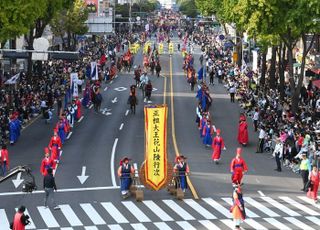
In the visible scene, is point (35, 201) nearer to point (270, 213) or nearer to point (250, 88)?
point (270, 213)

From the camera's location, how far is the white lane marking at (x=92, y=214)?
2347cm

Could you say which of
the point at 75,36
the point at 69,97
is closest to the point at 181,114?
the point at 69,97

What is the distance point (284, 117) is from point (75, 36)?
183ft

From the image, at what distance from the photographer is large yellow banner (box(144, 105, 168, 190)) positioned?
25922mm

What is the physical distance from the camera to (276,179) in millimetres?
29609

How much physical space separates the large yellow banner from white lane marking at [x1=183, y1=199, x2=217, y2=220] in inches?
46.2

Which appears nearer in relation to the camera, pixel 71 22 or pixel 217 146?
pixel 217 146

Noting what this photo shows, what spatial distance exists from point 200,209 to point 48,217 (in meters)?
5.17

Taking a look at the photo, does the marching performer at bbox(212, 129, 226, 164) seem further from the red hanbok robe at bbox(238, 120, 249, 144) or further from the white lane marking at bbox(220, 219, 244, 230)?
the white lane marking at bbox(220, 219, 244, 230)

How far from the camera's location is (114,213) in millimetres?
24344

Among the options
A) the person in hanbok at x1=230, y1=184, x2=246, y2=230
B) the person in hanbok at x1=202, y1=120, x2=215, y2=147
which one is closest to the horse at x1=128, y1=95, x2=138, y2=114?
the person in hanbok at x1=202, y1=120, x2=215, y2=147

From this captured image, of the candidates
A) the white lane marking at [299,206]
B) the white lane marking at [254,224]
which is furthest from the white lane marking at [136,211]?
the white lane marking at [299,206]

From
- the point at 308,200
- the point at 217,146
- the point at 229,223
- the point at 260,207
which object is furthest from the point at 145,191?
the point at 308,200

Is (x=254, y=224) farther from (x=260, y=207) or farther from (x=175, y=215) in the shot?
(x=175, y=215)
